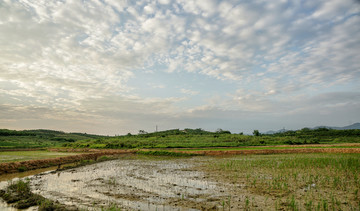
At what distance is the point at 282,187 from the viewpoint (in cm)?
1123

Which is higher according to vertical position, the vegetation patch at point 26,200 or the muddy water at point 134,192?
the vegetation patch at point 26,200

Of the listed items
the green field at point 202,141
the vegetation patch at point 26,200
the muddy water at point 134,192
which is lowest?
the muddy water at point 134,192

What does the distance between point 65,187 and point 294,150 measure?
3129 centimetres

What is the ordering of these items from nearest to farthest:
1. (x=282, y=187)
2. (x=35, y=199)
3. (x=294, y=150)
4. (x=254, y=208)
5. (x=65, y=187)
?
(x=254, y=208) → (x=35, y=199) → (x=282, y=187) → (x=65, y=187) → (x=294, y=150)

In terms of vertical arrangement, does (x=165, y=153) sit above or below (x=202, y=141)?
below

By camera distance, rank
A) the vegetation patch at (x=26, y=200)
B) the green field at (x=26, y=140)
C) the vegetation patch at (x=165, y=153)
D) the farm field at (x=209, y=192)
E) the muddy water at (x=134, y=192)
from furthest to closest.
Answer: the green field at (x=26, y=140) → the vegetation patch at (x=165, y=153) → the muddy water at (x=134, y=192) → the farm field at (x=209, y=192) → the vegetation patch at (x=26, y=200)

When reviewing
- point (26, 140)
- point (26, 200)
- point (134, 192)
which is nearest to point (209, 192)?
point (134, 192)

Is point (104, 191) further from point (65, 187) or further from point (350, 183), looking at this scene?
point (350, 183)

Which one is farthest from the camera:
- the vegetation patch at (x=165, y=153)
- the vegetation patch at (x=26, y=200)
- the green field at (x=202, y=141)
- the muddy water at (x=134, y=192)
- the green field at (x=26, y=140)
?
the green field at (x=26, y=140)

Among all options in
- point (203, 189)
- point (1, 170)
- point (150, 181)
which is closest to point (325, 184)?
point (203, 189)

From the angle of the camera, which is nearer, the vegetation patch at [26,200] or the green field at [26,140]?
the vegetation patch at [26,200]

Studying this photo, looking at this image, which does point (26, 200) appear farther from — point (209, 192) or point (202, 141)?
point (202, 141)

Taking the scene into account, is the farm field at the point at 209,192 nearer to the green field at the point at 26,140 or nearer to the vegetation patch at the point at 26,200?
the vegetation patch at the point at 26,200

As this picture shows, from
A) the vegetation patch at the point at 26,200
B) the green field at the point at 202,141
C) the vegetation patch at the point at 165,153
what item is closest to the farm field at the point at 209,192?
the vegetation patch at the point at 26,200
